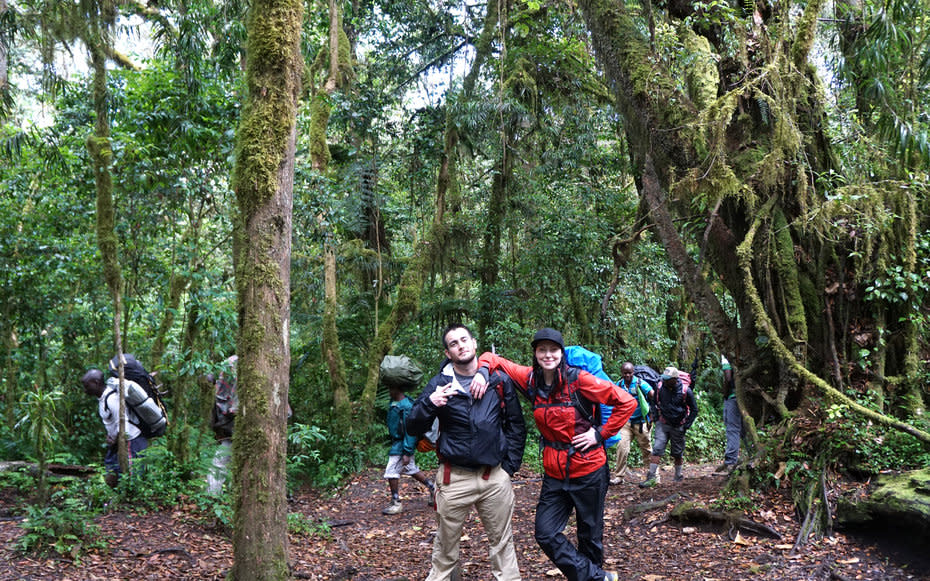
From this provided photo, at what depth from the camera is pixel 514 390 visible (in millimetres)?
4605

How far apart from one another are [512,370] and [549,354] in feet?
1.52

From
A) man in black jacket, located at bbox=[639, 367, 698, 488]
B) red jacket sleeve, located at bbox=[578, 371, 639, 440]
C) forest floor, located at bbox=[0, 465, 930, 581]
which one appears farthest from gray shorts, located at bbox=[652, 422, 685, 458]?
red jacket sleeve, located at bbox=[578, 371, 639, 440]

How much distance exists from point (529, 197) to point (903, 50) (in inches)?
285

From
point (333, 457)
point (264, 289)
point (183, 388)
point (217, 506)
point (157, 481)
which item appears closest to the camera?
point (264, 289)

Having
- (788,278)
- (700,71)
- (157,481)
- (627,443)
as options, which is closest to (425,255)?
(627,443)

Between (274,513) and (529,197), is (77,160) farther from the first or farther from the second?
(529,197)

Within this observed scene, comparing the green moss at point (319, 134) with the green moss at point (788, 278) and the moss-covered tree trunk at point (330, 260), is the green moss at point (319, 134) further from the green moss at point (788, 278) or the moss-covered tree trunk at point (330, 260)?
the green moss at point (788, 278)

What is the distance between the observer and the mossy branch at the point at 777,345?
226 inches

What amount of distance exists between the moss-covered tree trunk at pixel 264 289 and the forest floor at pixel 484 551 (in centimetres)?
137

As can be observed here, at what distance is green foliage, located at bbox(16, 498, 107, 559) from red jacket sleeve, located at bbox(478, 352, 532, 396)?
12.1ft

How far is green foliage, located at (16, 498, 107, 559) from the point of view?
16.8ft

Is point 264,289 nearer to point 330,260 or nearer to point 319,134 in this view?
point 330,260

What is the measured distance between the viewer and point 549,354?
4.36 meters

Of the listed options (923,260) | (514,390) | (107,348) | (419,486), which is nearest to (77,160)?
(107,348)
